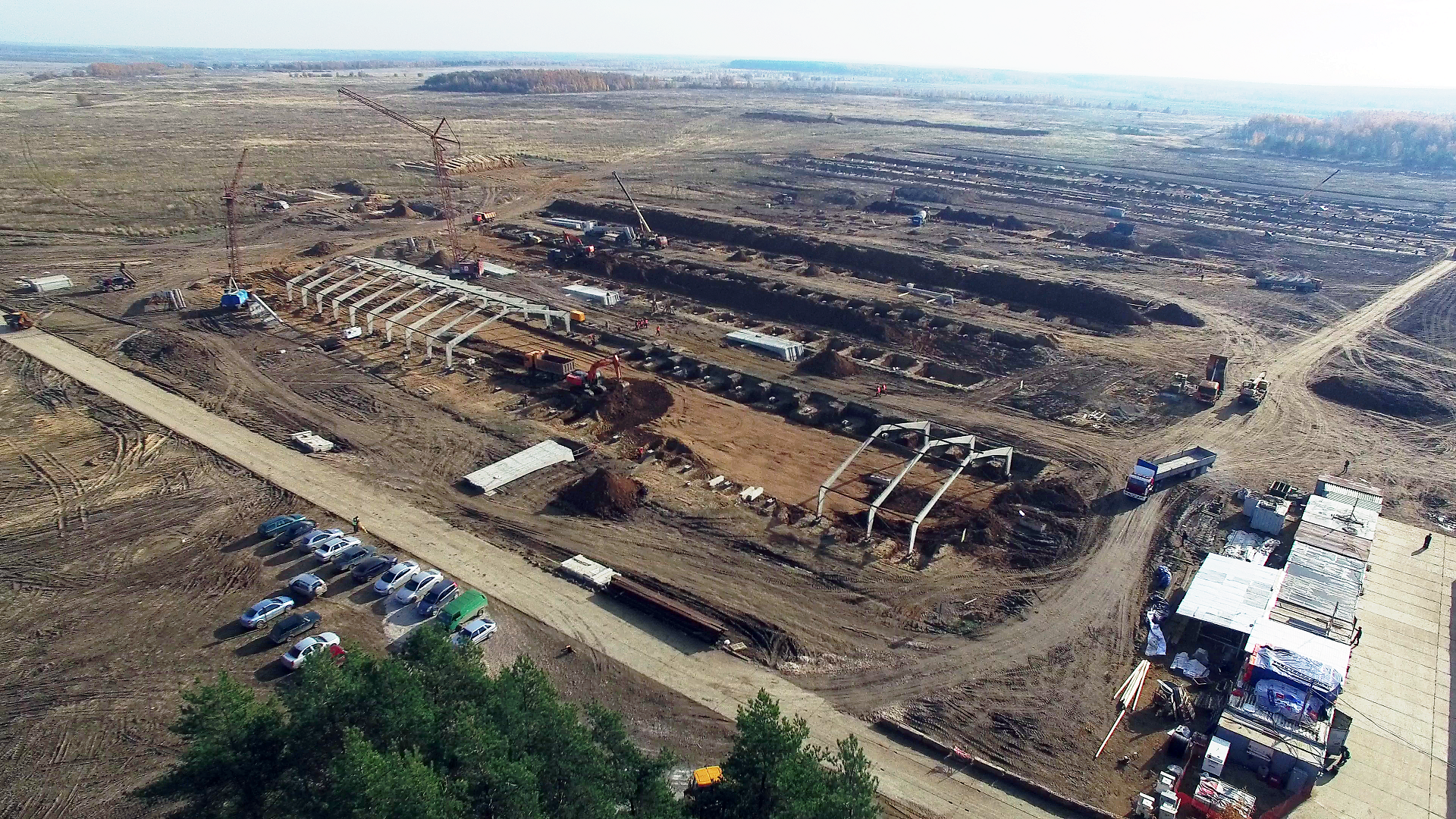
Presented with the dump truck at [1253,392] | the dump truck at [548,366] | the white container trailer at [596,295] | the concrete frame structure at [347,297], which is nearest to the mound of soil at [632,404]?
the dump truck at [548,366]

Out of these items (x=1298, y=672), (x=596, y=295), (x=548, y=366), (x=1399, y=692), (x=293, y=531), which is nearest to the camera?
(x=1298, y=672)

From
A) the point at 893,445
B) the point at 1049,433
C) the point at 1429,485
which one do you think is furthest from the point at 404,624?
the point at 1429,485

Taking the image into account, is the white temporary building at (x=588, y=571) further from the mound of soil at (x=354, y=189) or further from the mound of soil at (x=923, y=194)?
the mound of soil at (x=923, y=194)

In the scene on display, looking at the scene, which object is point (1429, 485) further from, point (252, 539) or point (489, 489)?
point (252, 539)

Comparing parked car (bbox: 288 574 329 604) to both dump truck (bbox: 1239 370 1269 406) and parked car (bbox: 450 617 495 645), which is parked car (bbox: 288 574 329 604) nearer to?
parked car (bbox: 450 617 495 645)


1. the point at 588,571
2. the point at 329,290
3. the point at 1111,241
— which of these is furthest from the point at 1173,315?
the point at 329,290

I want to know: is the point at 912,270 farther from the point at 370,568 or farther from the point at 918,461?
the point at 370,568
